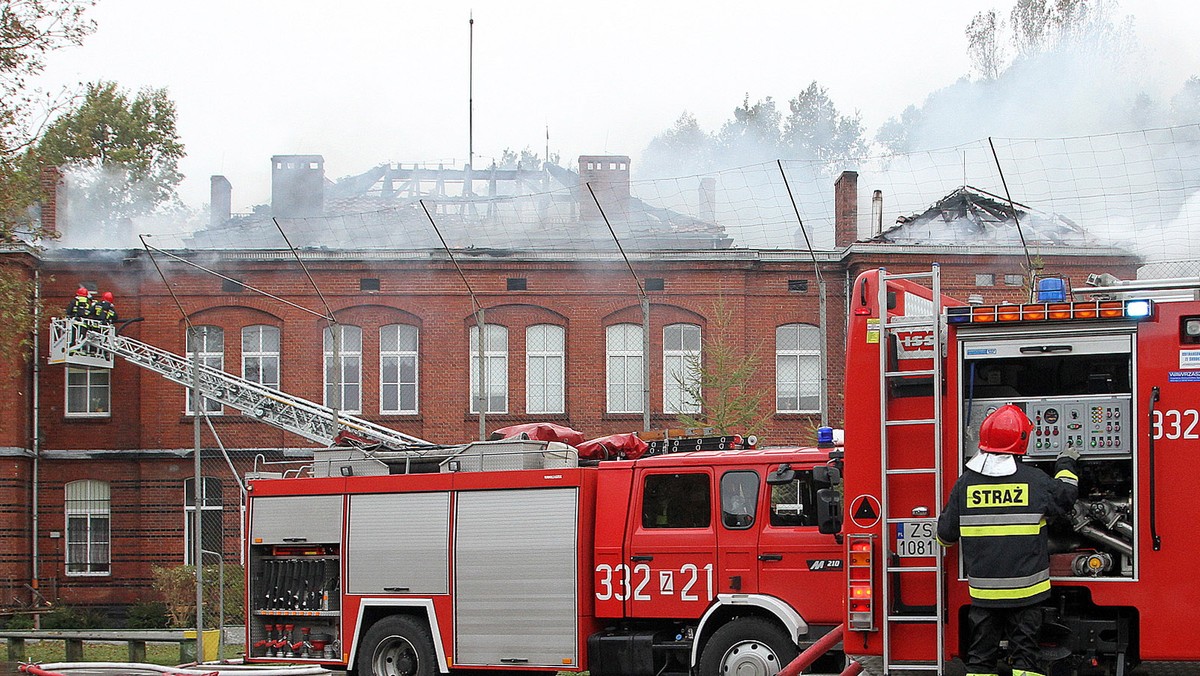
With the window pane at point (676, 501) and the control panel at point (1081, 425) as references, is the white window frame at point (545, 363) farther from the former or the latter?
the control panel at point (1081, 425)

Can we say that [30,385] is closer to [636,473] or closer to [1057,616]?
[636,473]

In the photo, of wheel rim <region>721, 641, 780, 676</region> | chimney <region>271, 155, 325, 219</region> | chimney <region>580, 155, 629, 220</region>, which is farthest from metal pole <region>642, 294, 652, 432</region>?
chimney <region>271, 155, 325, 219</region>

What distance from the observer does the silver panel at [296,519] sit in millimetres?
12648

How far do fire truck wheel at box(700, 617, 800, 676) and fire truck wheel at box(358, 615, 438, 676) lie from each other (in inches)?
120

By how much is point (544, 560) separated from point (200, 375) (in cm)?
1851

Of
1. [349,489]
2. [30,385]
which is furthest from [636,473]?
[30,385]

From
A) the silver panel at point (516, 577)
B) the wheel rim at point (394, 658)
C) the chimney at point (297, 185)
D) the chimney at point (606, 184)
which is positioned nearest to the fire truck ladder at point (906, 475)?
the silver panel at point (516, 577)

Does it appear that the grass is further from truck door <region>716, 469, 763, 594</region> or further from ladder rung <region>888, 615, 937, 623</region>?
ladder rung <region>888, 615, 937, 623</region>

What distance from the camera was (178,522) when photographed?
29.5m

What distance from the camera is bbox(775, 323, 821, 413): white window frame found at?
95.9 ft

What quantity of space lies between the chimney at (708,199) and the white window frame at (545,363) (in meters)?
4.52

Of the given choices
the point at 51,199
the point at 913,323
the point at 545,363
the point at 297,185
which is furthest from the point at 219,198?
the point at 913,323

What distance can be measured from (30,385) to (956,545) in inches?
1053

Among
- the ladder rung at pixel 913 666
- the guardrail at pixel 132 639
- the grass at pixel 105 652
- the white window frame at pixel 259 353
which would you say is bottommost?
the grass at pixel 105 652
